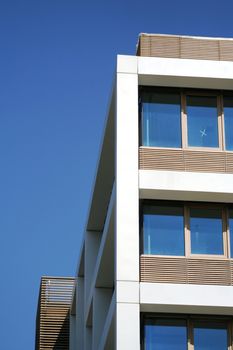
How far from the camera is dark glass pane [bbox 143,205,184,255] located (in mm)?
25531

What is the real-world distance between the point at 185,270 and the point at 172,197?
2044 mm

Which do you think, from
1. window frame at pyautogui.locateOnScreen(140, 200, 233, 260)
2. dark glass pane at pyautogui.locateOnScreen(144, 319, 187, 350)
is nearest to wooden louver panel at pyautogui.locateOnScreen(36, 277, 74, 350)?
window frame at pyautogui.locateOnScreen(140, 200, 233, 260)

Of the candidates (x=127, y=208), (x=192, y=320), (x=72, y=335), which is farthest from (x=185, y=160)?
(x=72, y=335)

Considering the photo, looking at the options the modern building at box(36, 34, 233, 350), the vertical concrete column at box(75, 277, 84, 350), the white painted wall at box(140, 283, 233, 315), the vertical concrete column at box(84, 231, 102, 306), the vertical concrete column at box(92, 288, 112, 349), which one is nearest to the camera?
the white painted wall at box(140, 283, 233, 315)

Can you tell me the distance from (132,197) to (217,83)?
163 inches

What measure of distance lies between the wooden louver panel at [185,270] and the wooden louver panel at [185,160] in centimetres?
243

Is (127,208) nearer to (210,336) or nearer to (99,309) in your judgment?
(210,336)

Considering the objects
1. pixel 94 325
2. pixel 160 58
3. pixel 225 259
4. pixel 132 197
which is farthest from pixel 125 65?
pixel 94 325

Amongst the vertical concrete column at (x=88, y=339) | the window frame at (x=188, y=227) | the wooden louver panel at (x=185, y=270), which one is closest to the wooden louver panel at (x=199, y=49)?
the window frame at (x=188, y=227)

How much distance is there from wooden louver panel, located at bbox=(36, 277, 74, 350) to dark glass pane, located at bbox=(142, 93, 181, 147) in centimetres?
2377

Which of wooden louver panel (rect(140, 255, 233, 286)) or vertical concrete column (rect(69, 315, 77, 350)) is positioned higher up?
vertical concrete column (rect(69, 315, 77, 350))

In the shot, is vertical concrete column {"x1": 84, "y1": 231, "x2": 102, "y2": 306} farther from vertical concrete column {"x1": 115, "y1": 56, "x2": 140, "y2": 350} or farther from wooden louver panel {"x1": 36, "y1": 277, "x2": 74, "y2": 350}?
wooden louver panel {"x1": 36, "y1": 277, "x2": 74, "y2": 350}

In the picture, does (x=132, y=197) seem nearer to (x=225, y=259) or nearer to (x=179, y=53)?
(x=225, y=259)

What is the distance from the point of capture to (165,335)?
2492cm
